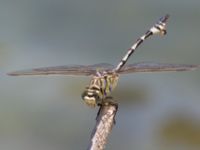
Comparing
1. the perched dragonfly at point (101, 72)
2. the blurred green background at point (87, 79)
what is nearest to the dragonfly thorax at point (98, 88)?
the perched dragonfly at point (101, 72)

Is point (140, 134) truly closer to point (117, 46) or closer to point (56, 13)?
point (117, 46)

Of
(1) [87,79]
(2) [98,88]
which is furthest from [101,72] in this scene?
(1) [87,79]

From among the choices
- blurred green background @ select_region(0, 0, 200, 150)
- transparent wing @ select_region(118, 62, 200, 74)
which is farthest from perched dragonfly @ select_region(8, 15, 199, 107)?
blurred green background @ select_region(0, 0, 200, 150)

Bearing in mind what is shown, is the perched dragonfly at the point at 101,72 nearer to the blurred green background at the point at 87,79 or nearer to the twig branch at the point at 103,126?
the twig branch at the point at 103,126

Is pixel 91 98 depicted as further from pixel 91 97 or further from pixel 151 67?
pixel 151 67

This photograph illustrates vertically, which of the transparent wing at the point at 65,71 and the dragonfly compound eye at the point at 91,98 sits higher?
the transparent wing at the point at 65,71

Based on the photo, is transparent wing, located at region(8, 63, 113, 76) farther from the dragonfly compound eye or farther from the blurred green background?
the blurred green background

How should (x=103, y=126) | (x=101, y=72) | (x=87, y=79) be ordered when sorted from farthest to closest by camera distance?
(x=87, y=79), (x=101, y=72), (x=103, y=126)
